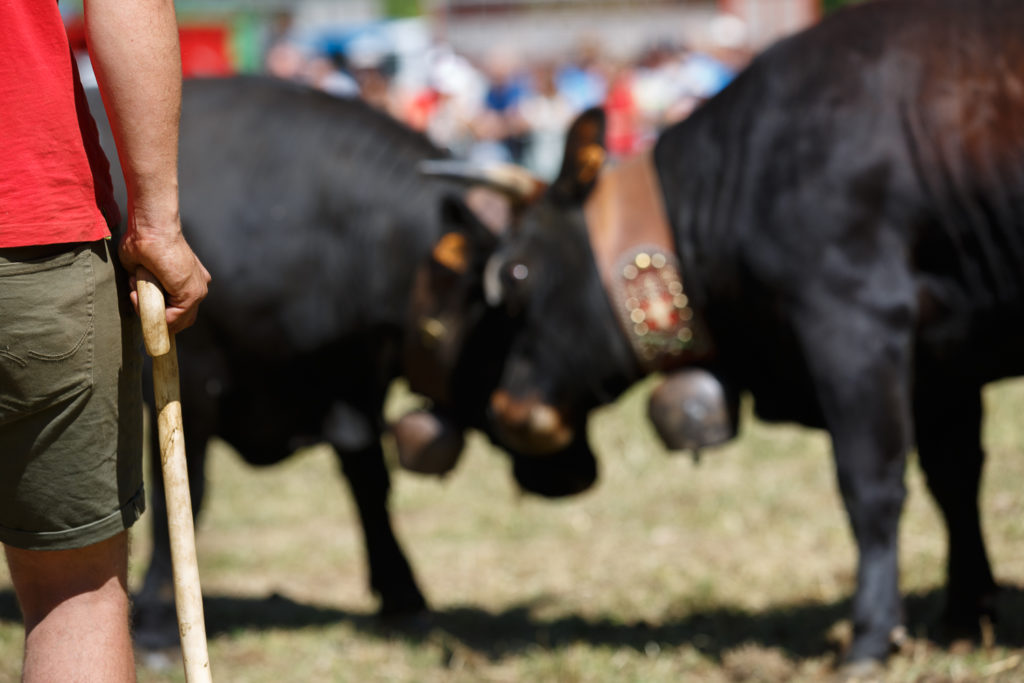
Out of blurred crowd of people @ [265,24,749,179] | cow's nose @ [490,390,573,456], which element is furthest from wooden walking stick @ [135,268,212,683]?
blurred crowd of people @ [265,24,749,179]

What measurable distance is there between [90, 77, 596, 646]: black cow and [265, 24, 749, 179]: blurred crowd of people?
6441 millimetres

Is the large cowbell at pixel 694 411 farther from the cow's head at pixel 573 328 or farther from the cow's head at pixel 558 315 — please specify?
the cow's head at pixel 558 315

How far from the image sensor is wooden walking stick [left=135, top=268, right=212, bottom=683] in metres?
1.90

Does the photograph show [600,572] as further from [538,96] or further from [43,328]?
[538,96]

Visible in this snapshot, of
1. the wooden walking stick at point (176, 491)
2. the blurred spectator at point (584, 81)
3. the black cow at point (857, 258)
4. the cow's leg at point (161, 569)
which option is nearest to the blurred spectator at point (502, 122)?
the blurred spectator at point (584, 81)

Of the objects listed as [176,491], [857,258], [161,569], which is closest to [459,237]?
[857,258]

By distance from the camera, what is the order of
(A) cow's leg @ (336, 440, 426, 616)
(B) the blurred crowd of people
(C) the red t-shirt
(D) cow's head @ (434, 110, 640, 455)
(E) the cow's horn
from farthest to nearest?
(B) the blurred crowd of people
(A) cow's leg @ (336, 440, 426, 616)
(E) the cow's horn
(D) cow's head @ (434, 110, 640, 455)
(C) the red t-shirt

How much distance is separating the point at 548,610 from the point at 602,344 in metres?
1.08

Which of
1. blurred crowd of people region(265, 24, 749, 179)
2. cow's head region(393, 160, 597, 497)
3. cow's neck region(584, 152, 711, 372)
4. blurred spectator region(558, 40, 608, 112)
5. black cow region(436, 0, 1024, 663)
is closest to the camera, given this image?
black cow region(436, 0, 1024, 663)

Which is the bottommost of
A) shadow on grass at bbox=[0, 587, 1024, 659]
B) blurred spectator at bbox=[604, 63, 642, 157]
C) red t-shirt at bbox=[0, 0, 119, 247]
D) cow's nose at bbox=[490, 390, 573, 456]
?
shadow on grass at bbox=[0, 587, 1024, 659]

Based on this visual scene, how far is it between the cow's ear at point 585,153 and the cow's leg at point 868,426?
790 millimetres

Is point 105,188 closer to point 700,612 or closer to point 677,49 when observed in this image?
point 700,612

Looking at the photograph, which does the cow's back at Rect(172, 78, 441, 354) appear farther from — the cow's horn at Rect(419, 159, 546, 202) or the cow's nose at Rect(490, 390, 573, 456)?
the cow's nose at Rect(490, 390, 573, 456)

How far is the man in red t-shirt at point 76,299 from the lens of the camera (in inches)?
70.2
